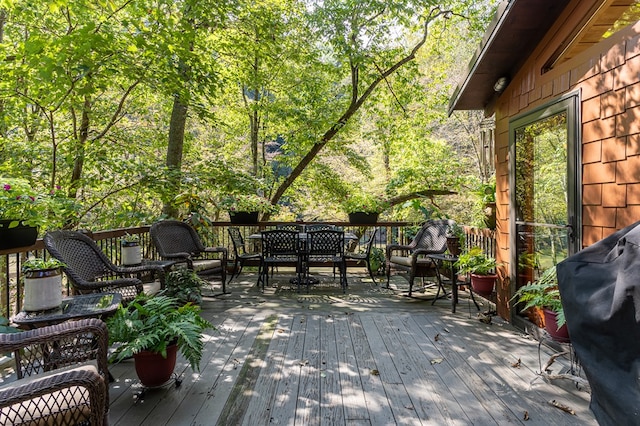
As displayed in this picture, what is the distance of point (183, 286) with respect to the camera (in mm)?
3746

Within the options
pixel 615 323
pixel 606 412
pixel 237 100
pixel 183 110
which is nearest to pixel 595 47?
pixel 615 323

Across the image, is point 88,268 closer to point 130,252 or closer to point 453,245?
point 130,252

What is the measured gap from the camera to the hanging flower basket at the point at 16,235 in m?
2.48

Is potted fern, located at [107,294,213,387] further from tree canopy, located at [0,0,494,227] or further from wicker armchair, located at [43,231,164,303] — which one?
tree canopy, located at [0,0,494,227]

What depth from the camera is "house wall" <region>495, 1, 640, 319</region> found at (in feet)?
7.54

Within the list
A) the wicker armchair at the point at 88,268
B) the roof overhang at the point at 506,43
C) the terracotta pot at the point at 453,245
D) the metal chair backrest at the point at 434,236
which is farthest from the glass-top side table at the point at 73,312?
the metal chair backrest at the point at 434,236

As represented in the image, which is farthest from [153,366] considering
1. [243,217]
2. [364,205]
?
[364,205]

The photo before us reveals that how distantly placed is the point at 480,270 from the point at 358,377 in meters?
2.19

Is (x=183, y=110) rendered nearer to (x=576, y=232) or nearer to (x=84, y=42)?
(x=84, y=42)

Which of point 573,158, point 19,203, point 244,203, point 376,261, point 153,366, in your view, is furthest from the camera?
point 376,261

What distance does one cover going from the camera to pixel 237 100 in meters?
9.96

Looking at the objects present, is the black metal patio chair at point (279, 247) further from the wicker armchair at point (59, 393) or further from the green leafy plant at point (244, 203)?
the wicker armchair at point (59, 393)

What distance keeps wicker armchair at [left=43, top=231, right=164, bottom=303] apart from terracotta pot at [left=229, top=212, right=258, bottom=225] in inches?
126

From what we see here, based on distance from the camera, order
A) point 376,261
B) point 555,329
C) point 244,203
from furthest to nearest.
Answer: point 376,261
point 244,203
point 555,329
